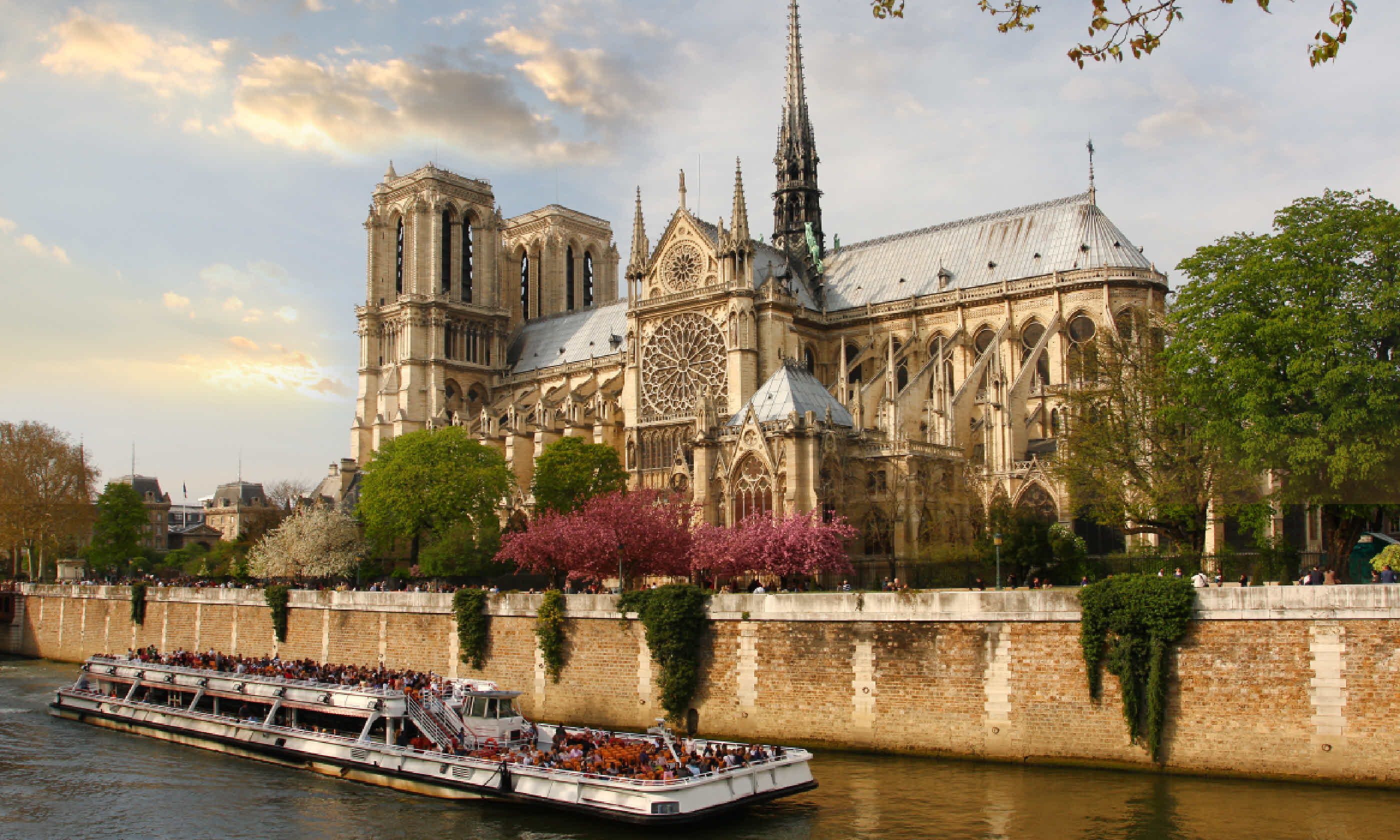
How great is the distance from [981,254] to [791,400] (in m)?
22.9

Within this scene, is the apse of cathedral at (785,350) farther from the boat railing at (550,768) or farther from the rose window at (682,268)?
the boat railing at (550,768)

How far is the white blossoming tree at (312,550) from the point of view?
199ft

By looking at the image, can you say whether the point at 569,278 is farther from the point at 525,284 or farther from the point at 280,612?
the point at 280,612

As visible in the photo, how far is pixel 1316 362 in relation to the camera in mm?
30391

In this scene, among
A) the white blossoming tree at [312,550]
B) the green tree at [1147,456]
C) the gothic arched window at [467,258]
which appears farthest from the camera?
the gothic arched window at [467,258]

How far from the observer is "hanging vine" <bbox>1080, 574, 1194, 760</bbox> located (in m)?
25.7

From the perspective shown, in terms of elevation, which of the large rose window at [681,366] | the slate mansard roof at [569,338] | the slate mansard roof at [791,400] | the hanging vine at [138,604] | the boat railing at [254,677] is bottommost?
the boat railing at [254,677]

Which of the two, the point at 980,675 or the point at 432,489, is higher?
the point at 432,489

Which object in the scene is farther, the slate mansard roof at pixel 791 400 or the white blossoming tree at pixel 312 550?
the white blossoming tree at pixel 312 550

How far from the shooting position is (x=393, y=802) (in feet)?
89.2

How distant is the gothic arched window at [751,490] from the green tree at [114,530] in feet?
172

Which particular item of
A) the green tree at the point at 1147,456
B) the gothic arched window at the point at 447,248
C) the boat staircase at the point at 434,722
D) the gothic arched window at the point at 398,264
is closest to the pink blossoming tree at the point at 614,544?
the boat staircase at the point at 434,722

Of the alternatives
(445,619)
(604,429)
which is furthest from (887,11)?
(604,429)

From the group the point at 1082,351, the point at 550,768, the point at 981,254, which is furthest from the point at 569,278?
the point at 550,768
